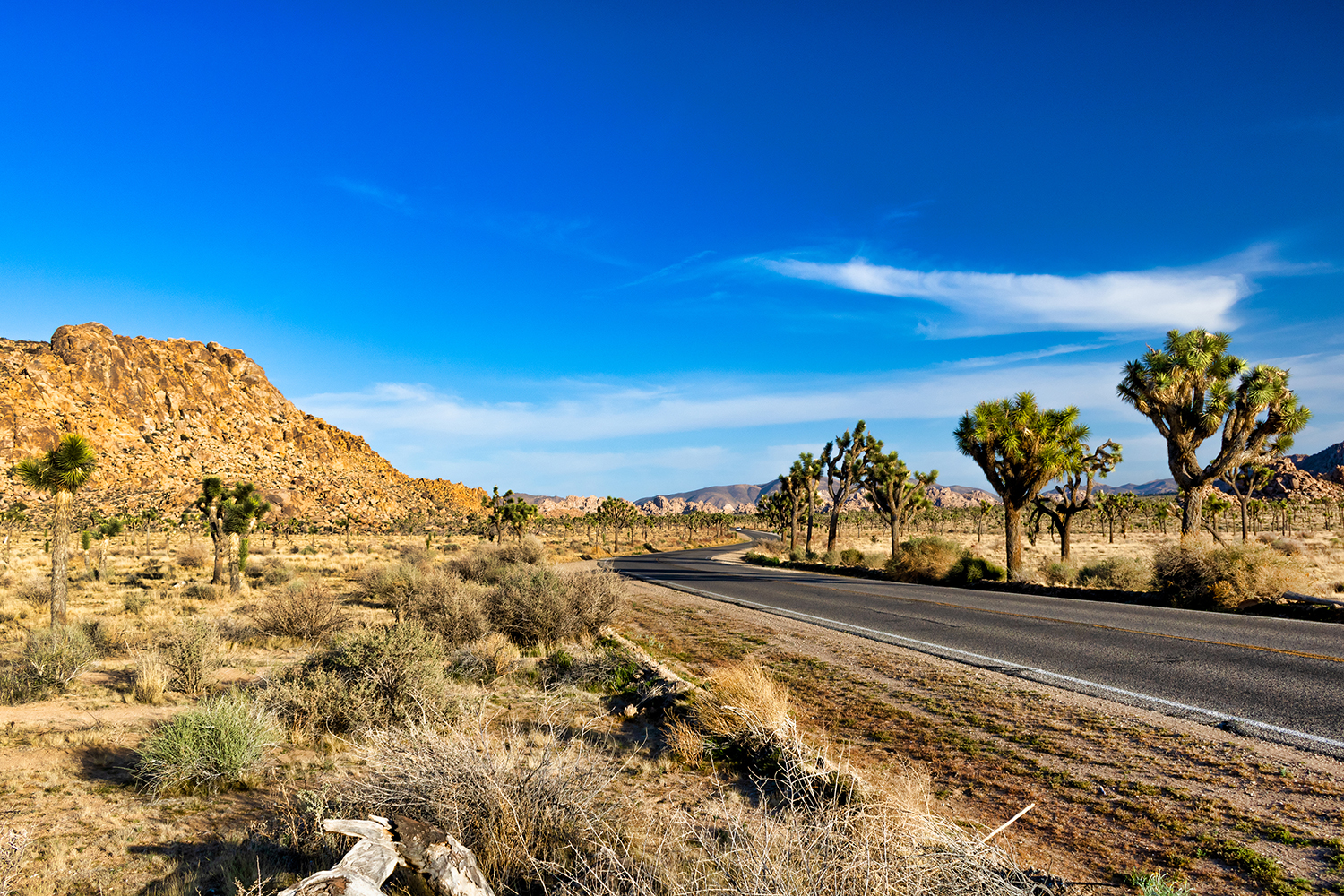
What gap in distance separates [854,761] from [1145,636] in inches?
337

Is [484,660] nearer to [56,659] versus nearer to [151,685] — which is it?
[151,685]

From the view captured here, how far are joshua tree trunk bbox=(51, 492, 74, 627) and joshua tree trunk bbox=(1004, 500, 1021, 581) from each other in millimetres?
26472

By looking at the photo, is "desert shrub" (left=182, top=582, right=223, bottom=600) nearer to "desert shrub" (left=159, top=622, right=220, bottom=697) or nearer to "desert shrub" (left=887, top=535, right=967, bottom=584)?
"desert shrub" (left=159, top=622, right=220, bottom=697)

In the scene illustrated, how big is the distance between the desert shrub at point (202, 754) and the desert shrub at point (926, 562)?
75.0ft

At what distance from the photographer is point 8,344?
97875mm

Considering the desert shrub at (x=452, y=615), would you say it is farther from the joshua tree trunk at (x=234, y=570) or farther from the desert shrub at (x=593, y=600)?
the joshua tree trunk at (x=234, y=570)

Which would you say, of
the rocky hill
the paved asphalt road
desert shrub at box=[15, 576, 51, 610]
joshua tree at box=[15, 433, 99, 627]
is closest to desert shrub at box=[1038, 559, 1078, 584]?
the paved asphalt road

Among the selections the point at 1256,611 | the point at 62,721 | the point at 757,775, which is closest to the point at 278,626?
the point at 62,721

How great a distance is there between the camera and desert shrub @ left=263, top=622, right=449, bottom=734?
282 inches

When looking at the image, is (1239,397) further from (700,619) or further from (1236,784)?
(1236,784)

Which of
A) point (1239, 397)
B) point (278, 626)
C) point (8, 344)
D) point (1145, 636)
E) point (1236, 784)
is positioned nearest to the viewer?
point (1236, 784)

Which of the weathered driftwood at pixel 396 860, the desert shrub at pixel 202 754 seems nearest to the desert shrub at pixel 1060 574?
the weathered driftwood at pixel 396 860

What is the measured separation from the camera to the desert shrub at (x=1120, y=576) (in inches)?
750

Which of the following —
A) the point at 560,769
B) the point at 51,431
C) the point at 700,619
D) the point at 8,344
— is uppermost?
the point at 8,344
